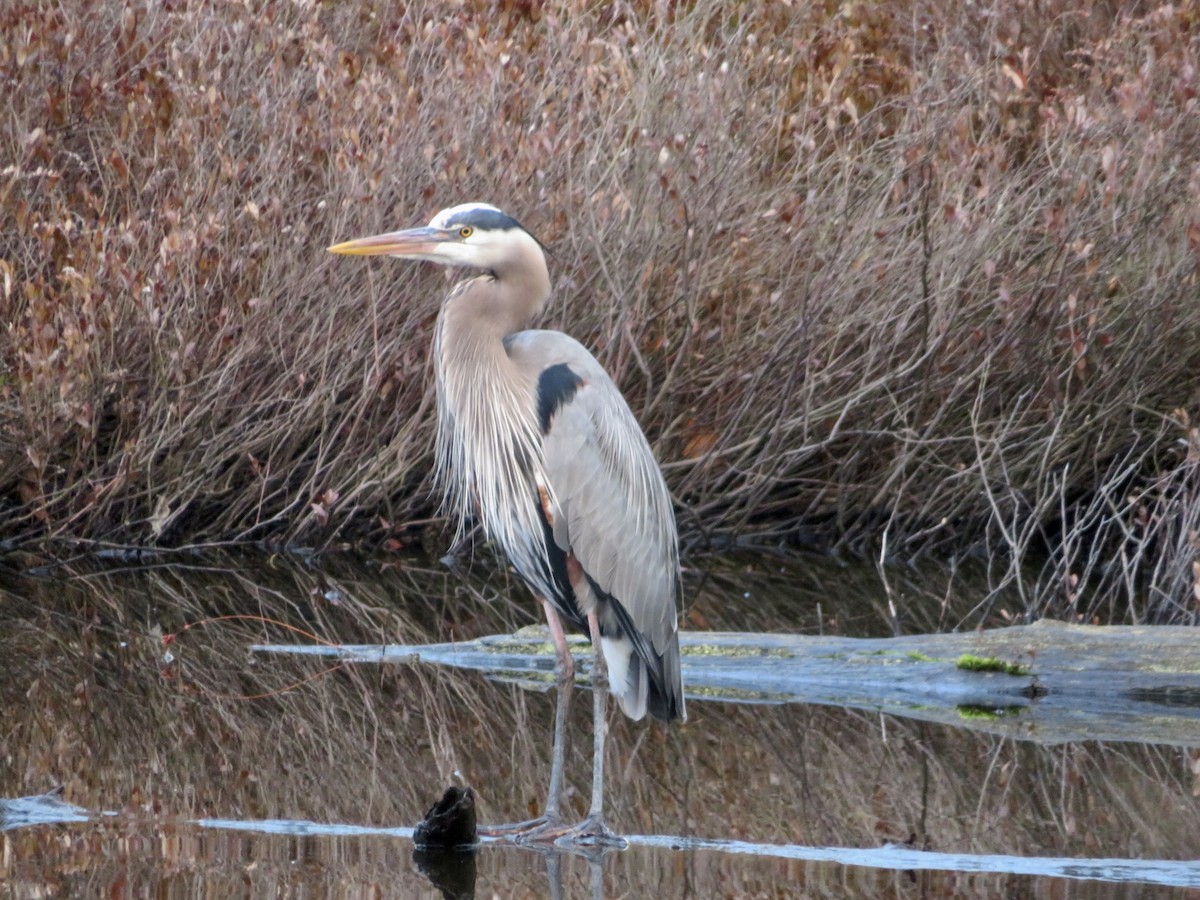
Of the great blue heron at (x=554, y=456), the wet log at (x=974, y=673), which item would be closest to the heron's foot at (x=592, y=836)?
the great blue heron at (x=554, y=456)

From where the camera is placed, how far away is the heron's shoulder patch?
203 inches

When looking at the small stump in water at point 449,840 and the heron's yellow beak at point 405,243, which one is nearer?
the small stump in water at point 449,840

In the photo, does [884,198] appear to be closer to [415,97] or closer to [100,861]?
[415,97]

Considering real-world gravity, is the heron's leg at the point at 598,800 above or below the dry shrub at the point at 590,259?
below

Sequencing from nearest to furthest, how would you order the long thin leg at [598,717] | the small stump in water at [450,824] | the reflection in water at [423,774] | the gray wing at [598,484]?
1. the reflection in water at [423,774]
2. the small stump in water at [450,824]
3. the long thin leg at [598,717]
4. the gray wing at [598,484]

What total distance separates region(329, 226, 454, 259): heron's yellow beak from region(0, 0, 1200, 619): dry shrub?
2.55 metres

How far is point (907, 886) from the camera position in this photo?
3.99 meters

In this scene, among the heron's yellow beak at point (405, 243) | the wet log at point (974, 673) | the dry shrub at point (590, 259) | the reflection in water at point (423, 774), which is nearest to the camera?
the reflection in water at point (423, 774)

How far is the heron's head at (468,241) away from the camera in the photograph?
5098mm

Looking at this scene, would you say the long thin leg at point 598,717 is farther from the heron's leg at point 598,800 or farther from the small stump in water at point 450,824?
the small stump in water at point 450,824

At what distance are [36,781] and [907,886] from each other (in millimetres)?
2435

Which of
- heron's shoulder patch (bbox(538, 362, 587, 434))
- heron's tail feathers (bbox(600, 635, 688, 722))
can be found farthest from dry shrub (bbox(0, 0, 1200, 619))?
heron's tail feathers (bbox(600, 635, 688, 722))

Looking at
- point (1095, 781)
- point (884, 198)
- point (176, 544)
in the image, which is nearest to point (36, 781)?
point (1095, 781)

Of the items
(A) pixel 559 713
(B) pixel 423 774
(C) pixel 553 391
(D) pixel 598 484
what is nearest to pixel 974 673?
(D) pixel 598 484
